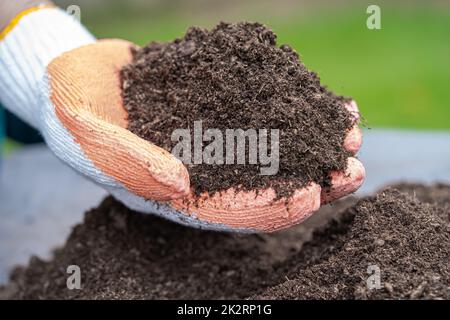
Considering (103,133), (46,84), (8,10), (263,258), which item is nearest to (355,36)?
(263,258)

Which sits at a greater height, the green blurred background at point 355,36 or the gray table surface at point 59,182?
the green blurred background at point 355,36

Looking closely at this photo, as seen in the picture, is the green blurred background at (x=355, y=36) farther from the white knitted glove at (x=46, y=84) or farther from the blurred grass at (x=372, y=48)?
the white knitted glove at (x=46, y=84)

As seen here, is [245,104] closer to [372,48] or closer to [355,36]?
[372,48]

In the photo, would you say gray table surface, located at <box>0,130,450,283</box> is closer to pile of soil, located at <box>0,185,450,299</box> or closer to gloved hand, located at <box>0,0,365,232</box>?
pile of soil, located at <box>0,185,450,299</box>

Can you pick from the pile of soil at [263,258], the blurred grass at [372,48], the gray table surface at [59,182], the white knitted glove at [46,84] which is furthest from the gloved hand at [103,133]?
the blurred grass at [372,48]

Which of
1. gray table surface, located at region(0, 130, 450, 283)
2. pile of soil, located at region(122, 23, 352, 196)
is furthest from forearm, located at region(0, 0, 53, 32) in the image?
gray table surface, located at region(0, 130, 450, 283)
